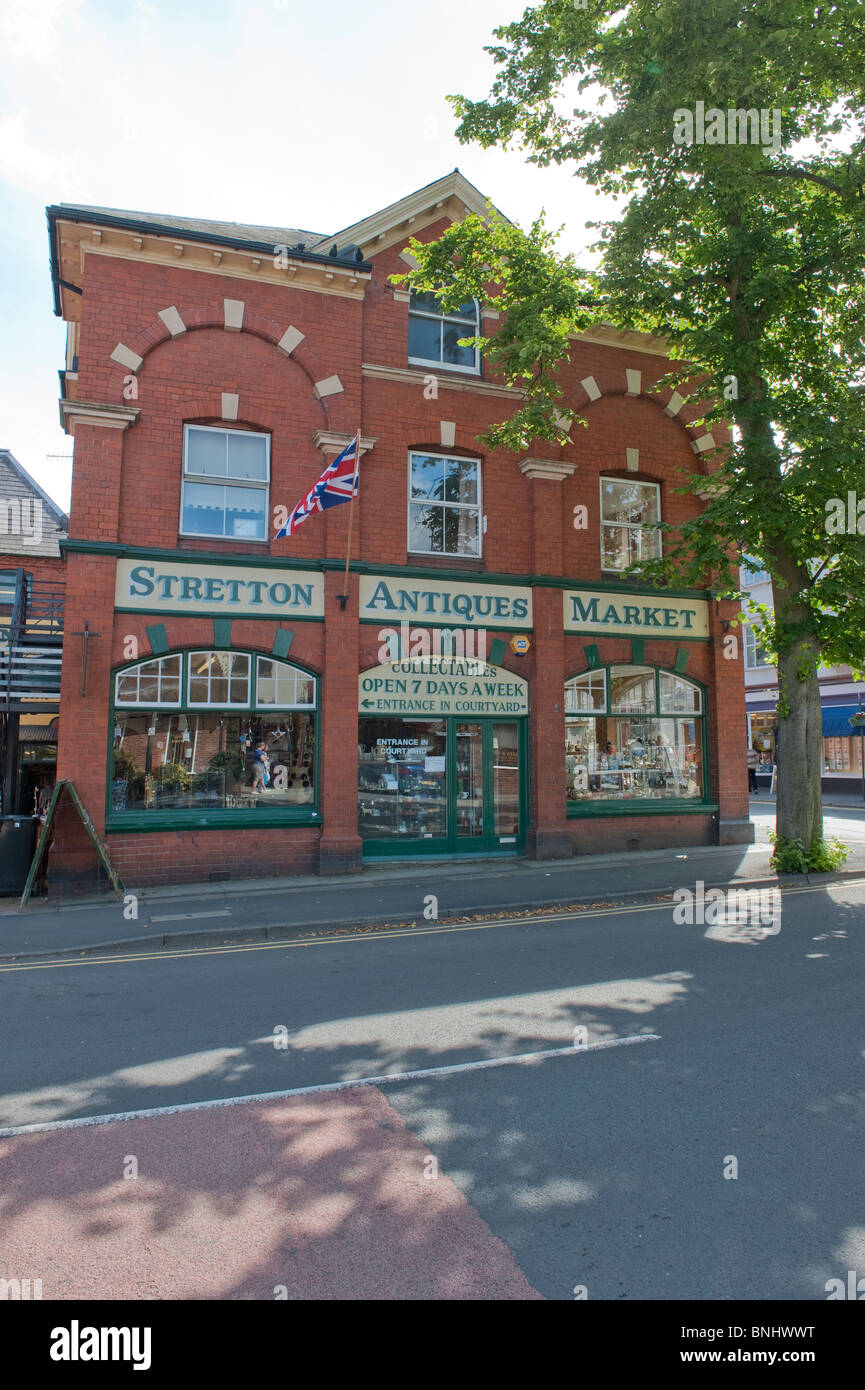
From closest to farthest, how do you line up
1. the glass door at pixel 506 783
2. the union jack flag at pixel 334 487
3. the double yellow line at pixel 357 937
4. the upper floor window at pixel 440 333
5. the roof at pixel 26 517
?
the double yellow line at pixel 357 937 → the union jack flag at pixel 334 487 → the glass door at pixel 506 783 → the upper floor window at pixel 440 333 → the roof at pixel 26 517

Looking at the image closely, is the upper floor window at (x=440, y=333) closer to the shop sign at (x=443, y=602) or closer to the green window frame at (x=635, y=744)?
the shop sign at (x=443, y=602)

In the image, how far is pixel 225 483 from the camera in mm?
13648

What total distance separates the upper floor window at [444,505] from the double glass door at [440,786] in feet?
10.4

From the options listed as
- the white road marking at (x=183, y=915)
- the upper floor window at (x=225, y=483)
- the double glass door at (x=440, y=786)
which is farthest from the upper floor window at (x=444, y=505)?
the white road marking at (x=183, y=915)

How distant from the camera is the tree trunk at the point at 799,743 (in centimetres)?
1291

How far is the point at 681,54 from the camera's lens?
34.0 ft

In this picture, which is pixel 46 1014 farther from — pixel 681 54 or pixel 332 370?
pixel 681 54

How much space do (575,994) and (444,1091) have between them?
2.26 meters

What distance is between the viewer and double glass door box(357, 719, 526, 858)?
14203 millimetres

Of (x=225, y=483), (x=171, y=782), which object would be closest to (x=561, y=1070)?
(x=171, y=782)

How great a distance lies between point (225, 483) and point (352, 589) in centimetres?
264

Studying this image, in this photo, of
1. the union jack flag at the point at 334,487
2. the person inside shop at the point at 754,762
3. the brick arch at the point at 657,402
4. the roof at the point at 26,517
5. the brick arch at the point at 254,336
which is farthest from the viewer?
the person inside shop at the point at 754,762

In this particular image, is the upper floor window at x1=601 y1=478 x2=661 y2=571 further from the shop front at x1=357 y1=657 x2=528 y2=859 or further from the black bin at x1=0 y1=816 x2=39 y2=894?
the black bin at x1=0 y1=816 x2=39 y2=894

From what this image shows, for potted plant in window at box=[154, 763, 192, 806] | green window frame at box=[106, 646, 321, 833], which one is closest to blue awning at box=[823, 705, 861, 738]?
green window frame at box=[106, 646, 321, 833]
